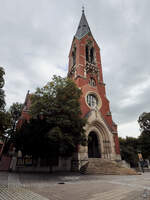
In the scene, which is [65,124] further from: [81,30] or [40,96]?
[81,30]

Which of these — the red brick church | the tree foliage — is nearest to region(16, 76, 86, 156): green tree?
the red brick church

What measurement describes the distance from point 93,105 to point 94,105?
0.40m

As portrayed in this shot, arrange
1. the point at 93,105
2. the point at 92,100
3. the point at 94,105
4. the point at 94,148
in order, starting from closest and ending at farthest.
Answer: the point at 94,148 < the point at 94,105 < the point at 93,105 < the point at 92,100

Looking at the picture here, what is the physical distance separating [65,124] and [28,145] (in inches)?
171

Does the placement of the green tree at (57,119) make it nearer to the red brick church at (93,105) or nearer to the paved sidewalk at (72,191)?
the paved sidewalk at (72,191)

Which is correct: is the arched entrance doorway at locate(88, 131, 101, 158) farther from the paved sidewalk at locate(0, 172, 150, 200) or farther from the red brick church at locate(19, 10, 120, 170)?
the paved sidewalk at locate(0, 172, 150, 200)

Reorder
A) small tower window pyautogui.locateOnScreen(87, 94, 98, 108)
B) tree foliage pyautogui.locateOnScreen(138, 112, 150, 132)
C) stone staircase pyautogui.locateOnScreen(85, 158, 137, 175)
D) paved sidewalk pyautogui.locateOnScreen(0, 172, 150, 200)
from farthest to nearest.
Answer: tree foliage pyautogui.locateOnScreen(138, 112, 150, 132) → small tower window pyautogui.locateOnScreen(87, 94, 98, 108) → stone staircase pyautogui.locateOnScreen(85, 158, 137, 175) → paved sidewalk pyautogui.locateOnScreen(0, 172, 150, 200)

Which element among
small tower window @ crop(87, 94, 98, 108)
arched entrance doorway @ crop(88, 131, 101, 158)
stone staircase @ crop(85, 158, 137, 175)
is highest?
small tower window @ crop(87, 94, 98, 108)

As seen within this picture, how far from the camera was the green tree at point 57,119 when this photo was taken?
10.8 metres

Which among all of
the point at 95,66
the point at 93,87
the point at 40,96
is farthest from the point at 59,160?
the point at 95,66

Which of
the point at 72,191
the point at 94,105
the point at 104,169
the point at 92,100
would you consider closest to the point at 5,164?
the point at 104,169

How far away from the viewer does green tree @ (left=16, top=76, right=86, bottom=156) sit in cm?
1079

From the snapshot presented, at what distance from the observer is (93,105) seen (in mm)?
22578

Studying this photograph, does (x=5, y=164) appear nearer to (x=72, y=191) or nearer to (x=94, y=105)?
(x=72, y=191)
